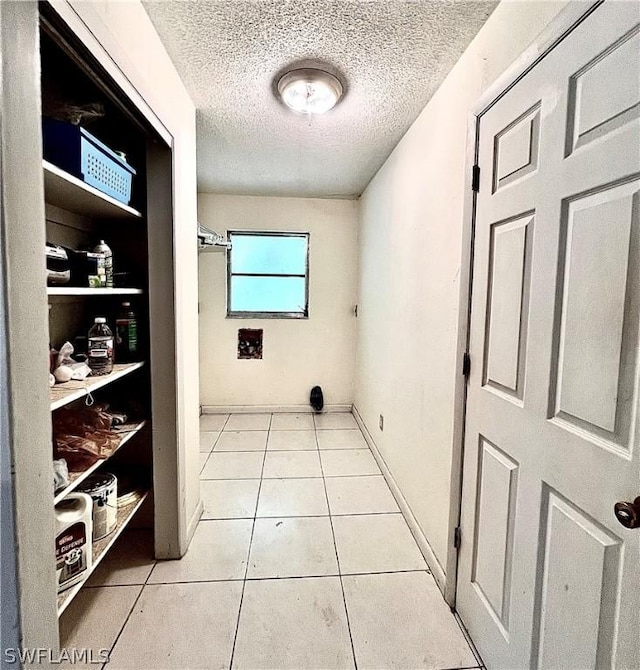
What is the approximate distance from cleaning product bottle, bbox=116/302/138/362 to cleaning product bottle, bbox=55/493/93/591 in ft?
2.00

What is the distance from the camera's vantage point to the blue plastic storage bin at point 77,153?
3.68ft

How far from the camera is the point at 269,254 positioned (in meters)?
3.93

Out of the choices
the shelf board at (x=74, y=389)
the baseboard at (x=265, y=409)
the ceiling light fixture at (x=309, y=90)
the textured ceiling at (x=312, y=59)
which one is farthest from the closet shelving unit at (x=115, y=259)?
the baseboard at (x=265, y=409)

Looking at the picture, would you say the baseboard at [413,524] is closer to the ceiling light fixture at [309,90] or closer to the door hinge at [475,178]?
the door hinge at [475,178]

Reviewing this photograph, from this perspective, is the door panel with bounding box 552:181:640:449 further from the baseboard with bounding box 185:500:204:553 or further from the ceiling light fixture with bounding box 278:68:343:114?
the baseboard with bounding box 185:500:204:553

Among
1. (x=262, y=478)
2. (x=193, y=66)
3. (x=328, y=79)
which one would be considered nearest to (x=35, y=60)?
(x=193, y=66)

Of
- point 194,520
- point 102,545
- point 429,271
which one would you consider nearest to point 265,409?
point 194,520

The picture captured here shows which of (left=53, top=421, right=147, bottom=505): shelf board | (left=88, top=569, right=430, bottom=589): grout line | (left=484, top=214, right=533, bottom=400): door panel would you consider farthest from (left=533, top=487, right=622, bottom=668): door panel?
(left=53, top=421, right=147, bottom=505): shelf board

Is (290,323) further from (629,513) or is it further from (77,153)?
(629,513)

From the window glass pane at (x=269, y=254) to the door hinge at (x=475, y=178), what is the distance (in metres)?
2.69

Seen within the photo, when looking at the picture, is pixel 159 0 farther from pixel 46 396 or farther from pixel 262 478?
pixel 262 478

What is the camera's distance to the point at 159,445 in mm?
1698

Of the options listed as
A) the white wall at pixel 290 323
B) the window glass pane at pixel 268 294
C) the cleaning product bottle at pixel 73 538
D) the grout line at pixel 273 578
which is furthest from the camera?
the window glass pane at pixel 268 294

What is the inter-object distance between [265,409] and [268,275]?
1527 mm
